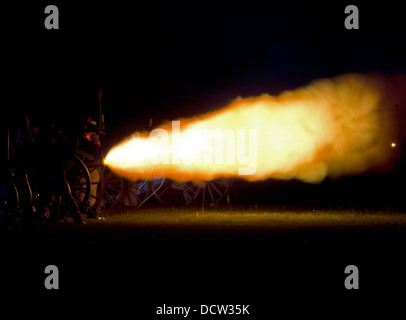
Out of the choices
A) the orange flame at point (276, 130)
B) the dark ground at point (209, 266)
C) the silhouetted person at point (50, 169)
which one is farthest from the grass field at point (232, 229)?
the orange flame at point (276, 130)

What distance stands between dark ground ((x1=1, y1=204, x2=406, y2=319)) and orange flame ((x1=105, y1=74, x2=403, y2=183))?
6.47 m

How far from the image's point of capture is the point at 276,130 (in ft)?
63.0

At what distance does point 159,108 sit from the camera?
2027cm

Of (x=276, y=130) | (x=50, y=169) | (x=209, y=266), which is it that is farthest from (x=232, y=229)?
(x=276, y=130)

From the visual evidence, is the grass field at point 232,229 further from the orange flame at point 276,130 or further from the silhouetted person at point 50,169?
the orange flame at point 276,130

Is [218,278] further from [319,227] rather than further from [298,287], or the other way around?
[319,227]

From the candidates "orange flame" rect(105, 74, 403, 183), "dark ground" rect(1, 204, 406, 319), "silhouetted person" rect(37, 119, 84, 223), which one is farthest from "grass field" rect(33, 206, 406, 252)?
"orange flame" rect(105, 74, 403, 183)

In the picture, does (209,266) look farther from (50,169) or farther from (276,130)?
(276,130)

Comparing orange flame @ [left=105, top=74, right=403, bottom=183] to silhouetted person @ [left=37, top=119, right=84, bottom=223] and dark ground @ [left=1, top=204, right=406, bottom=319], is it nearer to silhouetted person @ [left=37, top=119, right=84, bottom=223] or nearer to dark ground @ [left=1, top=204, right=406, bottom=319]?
silhouetted person @ [left=37, top=119, right=84, bottom=223]

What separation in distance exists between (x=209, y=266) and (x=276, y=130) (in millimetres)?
12628

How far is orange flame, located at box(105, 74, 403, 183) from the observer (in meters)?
18.3

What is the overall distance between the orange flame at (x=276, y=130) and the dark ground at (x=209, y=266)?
6467 mm

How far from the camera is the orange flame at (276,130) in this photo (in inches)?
722
